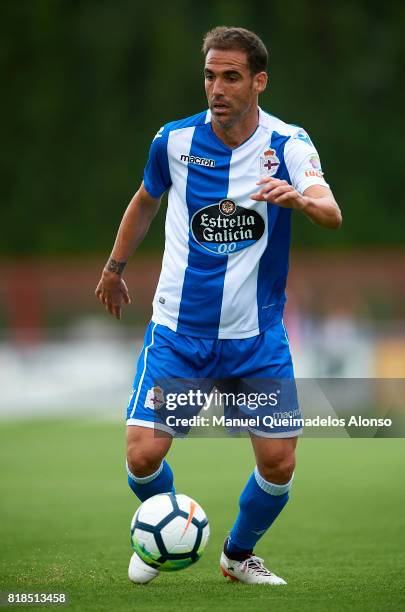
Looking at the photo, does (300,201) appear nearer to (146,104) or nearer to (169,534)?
(169,534)

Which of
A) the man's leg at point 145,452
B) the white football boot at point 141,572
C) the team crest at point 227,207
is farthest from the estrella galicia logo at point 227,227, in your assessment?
the white football boot at point 141,572

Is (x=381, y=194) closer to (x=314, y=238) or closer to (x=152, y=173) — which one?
(x=314, y=238)

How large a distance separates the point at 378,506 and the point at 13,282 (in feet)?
44.6

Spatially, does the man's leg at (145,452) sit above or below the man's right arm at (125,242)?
below

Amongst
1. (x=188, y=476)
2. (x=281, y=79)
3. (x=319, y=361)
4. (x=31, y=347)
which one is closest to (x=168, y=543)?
(x=188, y=476)

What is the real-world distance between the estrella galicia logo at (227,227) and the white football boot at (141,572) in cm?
137

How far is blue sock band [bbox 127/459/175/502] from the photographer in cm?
537

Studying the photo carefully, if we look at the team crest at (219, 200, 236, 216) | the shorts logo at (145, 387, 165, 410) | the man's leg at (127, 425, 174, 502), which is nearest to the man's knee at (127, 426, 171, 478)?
the man's leg at (127, 425, 174, 502)

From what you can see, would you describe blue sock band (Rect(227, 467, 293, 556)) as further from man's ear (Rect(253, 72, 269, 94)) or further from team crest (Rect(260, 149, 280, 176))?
man's ear (Rect(253, 72, 269, 94))

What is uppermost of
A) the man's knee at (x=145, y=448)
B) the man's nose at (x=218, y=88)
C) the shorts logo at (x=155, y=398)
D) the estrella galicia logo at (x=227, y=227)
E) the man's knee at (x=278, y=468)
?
the man's nose at (x=218, y=88)

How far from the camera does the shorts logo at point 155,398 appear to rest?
17.3 ft

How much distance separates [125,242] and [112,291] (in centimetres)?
24

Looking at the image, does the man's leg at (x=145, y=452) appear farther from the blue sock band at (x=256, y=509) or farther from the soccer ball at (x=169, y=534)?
the blue sock band at (x=256, y=509)

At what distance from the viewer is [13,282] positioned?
2106 cm
